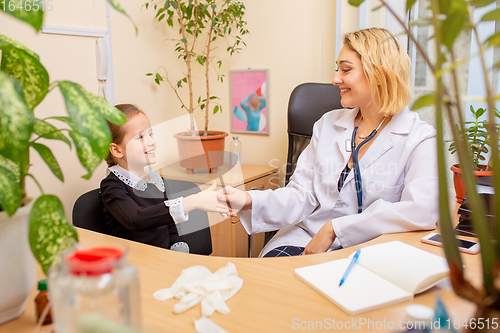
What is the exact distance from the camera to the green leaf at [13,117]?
0.46 m

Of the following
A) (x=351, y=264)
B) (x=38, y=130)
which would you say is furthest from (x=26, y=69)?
(x=351, y=264)

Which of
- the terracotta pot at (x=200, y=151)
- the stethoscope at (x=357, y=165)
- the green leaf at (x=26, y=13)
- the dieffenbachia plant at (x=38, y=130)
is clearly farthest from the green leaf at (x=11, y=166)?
the terracotta pot at (x=200, y=151)

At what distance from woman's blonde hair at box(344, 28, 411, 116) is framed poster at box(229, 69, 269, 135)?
3.82 feet

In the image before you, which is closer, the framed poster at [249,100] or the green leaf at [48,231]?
the green leaf at [48,231]

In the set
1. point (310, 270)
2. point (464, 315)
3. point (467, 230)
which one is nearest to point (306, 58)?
point (467, 230)

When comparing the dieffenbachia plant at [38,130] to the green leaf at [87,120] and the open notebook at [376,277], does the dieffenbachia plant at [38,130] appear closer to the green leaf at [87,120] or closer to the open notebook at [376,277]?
the green leaf at [87,120]

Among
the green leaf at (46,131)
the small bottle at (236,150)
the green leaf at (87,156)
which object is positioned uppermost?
the green leaf at (46,131)

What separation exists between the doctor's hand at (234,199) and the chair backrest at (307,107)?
2.27 feet

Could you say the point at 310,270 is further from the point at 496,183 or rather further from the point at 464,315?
the point at 496,183

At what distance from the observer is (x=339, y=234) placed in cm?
132

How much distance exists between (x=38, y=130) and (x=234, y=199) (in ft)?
3.00

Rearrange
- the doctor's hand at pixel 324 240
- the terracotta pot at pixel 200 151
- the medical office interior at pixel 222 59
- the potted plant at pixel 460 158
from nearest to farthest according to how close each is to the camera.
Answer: the potted plant at pixel 460 158
the doctor's hand at pixel 324 240
the medical office interior at pixel 222 59
the terracotta pot at pixel 200 151

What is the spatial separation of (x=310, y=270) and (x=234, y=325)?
0.87ft

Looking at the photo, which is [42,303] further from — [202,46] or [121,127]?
[202,46]
